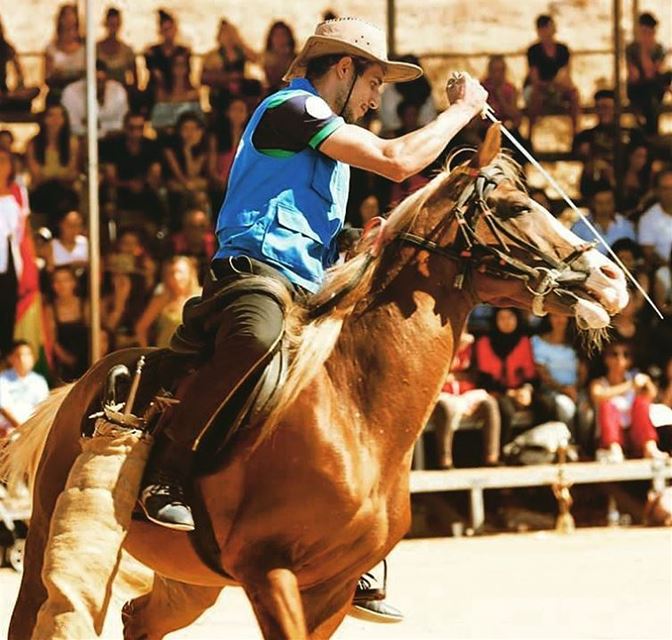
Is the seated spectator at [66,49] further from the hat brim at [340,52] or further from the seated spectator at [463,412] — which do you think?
the hat brim at [340,52]

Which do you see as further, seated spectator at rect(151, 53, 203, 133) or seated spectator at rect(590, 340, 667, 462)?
seated spectator at rect(151, 53, 203, 133)

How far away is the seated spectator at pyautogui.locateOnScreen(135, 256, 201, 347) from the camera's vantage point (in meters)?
12.5

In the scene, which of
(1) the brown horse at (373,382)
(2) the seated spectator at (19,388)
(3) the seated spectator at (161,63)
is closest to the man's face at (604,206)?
(3) the seated spectator at (161,63)

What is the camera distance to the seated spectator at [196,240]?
551 inches

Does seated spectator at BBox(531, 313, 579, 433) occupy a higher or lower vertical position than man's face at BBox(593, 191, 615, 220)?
lower

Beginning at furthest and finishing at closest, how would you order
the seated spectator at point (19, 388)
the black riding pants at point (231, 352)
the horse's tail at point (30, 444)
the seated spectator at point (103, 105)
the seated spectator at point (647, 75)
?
the seated spectator at point (647, 75) < the seated spectator at point (103, 105) < the seated spectator at point (19, 388) < the horse's tail at point (30, 444) < the black riding pants at point (231, 352)

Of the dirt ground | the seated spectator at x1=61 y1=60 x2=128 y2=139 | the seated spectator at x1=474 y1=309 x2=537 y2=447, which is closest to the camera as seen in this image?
the dirt ground

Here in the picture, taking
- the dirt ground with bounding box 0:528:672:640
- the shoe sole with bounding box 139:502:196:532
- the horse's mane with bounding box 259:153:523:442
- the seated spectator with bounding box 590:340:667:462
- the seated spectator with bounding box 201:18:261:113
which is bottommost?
the dirt ground with bounding box 0:528:672:640

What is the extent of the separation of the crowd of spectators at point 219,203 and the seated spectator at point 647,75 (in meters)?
0.01

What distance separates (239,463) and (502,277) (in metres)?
1.17

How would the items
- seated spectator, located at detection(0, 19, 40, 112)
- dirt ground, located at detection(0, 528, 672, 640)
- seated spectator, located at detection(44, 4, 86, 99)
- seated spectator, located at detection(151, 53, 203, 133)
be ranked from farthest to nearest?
seated spectator, located at detection(0, 19, 40, 112)
seated spectator, located at detection(44, 4, 86, 99)
seated spectator, located at detection(151, 53, 203, 133)
dirt ground, located at detection(0, 528, 672, 640)

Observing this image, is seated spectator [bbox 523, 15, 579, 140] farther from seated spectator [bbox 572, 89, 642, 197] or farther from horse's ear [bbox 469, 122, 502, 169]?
horse's ear [bbox 469, 122, 502, 169]

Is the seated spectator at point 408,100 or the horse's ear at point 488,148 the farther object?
the seated spectator at point 408,100

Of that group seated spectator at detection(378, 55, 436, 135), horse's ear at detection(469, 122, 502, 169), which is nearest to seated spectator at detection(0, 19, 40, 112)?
→ seated spectator at detection(378, 55, 436, 135)
